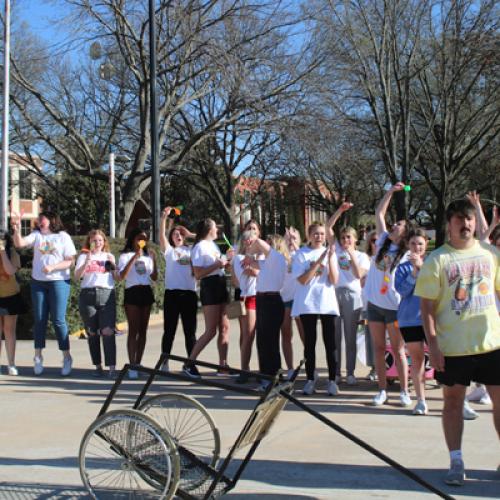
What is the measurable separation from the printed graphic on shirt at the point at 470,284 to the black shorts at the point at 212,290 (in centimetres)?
447

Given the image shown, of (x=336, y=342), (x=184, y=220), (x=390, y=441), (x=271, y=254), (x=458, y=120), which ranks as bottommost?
(x=390, y=441)

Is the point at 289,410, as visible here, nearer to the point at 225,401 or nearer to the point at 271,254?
the point at 225,401

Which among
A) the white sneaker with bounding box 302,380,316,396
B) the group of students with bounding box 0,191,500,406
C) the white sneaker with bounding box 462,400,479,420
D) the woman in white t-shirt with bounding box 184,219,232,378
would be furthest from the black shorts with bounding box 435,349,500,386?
the woman in white t-shirt with bounding box 184,219,232,378

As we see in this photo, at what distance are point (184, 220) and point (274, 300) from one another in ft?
113

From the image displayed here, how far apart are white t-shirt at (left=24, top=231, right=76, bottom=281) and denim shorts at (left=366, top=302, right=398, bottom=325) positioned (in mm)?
3874

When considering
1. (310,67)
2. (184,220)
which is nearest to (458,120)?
(310,67)

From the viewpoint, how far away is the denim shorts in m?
7.40

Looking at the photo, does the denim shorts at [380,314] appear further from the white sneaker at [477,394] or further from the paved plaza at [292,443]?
the white sneaker at [477,394]

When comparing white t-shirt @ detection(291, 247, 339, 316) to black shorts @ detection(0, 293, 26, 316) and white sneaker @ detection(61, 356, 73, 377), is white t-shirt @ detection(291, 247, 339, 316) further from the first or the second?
black shorts @ detection(0, 293, 26, 316)

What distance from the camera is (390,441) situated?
6.03m

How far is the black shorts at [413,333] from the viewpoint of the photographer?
679 centimetres

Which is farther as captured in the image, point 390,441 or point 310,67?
point 310,67

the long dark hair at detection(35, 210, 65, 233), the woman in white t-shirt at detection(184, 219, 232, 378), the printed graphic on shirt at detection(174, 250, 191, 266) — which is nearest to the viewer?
the woman in white t-shirt at detection(184, 219, 232, 378)

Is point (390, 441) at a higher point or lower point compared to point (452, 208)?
lower
